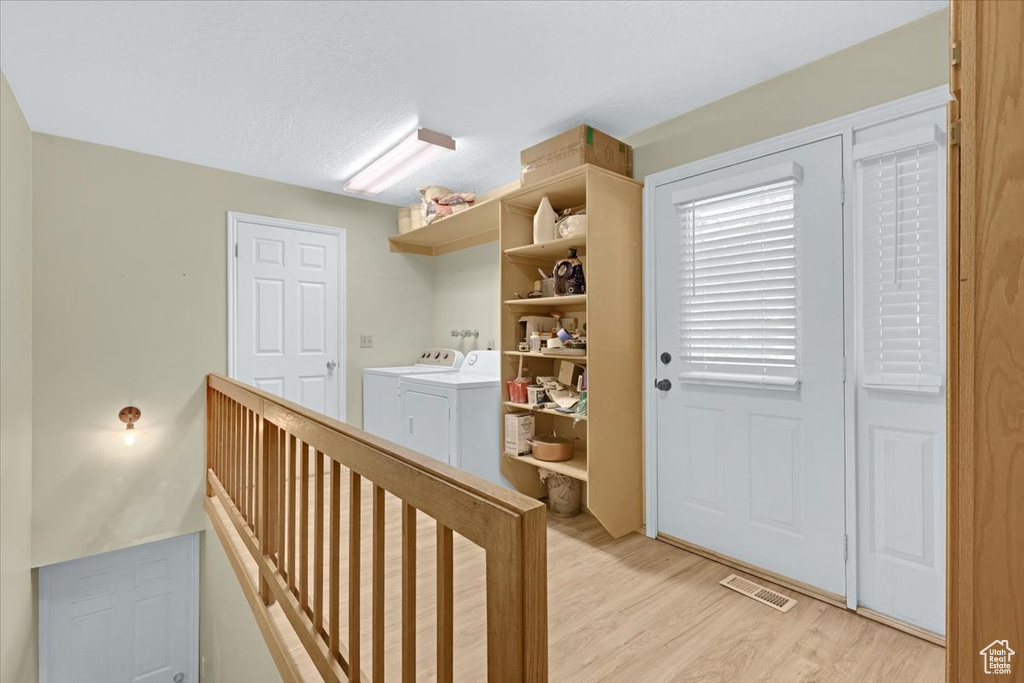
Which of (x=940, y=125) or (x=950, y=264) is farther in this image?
(x=940, y=125)

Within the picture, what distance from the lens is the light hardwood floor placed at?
5.14 feet

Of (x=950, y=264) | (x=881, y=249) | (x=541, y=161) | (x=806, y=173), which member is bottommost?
(x=950, y=264)

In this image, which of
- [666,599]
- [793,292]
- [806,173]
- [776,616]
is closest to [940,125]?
[806,173]

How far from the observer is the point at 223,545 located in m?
2.75

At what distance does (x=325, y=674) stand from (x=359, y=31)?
2280 millimetres

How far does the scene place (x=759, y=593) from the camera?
2.03 meters

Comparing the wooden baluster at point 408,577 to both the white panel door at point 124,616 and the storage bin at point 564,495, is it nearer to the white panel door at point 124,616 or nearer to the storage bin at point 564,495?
the storage bin at point 564,495

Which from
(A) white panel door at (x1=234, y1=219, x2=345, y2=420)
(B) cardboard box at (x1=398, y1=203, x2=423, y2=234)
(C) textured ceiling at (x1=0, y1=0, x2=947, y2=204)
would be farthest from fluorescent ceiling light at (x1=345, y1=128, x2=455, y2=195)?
(A) white panel door at (x1=234, y1=219, x2=345, y2=420)

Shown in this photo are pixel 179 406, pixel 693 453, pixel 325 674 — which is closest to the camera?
pixel 325 674

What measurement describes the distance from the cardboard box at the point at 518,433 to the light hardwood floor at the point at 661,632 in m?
0.75

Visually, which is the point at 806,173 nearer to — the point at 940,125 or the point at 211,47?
the point at 940,125

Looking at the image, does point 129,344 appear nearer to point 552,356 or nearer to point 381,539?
point 552,356

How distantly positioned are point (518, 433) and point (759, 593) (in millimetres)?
1474

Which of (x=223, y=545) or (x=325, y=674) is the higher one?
(x=325, y=674)
